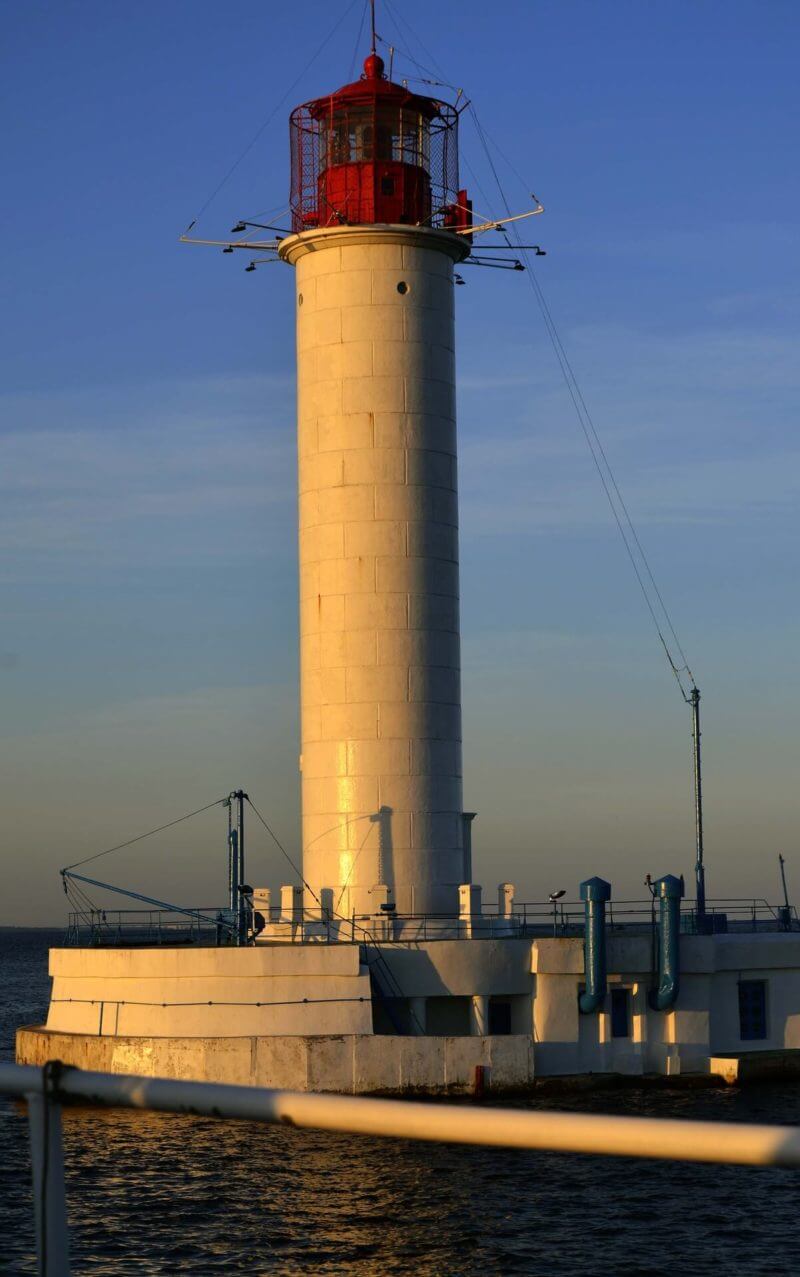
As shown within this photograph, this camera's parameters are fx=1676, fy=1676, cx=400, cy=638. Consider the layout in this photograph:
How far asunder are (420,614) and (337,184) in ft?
39.8

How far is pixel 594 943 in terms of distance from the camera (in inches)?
1591

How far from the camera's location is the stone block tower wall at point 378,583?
4322 centimetres

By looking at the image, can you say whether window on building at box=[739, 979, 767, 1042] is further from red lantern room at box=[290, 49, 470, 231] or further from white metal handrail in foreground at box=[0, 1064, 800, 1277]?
white metal handrail in foreground at box=[0, 1064, 800, 1277]

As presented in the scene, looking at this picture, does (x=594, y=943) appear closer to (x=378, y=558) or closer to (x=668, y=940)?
(x=668, y=940)

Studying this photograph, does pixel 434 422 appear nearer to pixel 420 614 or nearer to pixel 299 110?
pixel 420 614

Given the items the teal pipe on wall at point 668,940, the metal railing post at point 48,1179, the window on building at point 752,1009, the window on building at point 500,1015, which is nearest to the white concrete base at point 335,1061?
the window on building at point 500,1015

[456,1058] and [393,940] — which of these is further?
[393,940]

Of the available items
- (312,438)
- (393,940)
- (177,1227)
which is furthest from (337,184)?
(177,1227)

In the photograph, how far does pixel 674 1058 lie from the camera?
42031 millimetres

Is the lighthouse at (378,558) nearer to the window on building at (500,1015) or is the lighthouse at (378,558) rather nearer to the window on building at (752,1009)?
the window on building at (500,1015)

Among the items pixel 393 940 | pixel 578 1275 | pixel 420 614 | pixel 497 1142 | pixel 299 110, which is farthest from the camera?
pixel 299 110

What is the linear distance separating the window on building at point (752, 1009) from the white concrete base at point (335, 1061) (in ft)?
28.8

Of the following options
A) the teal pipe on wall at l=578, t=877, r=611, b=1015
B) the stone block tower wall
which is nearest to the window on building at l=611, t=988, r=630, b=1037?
the teal pipe on wall at l=578, t=877, r=611, b=1015

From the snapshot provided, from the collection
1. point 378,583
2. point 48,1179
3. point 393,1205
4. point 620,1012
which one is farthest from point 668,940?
point 48,1179
